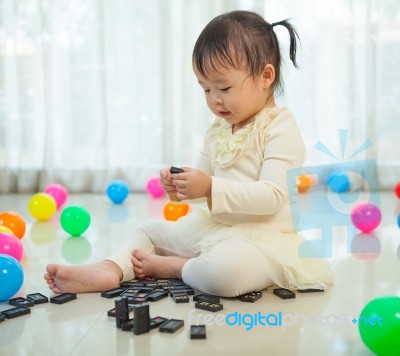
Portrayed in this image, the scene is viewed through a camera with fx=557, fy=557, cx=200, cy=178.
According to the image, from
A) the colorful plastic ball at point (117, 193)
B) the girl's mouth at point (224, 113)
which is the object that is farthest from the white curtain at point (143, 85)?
the girl's mouth at point (224, 113)

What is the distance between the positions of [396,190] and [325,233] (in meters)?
0.74

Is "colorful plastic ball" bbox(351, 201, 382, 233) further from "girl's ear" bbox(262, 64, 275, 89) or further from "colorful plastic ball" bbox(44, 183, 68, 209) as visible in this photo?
"colorful plastic ball" bbox(44, 183, 68, 209)

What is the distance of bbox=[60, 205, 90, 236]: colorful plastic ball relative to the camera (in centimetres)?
174

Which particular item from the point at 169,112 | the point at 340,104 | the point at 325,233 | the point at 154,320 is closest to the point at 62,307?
the point at 154,320

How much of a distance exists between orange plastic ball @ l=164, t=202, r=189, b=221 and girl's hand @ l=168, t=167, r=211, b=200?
0.75m

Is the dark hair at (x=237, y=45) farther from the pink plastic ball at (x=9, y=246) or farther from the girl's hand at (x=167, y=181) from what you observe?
the pink plastic ball at (x=9, y=246)

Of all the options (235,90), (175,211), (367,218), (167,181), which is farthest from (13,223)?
(367,218)

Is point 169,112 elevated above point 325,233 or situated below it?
above

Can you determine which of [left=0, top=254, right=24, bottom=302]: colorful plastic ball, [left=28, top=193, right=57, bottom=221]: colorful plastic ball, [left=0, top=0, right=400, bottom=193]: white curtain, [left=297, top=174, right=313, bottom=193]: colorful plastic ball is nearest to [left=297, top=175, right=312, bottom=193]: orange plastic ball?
[left=297, top=174, right=313, bottom=193]: colorful plastic ball

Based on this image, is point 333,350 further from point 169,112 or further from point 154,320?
point 169,112

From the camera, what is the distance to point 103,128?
2.68 m

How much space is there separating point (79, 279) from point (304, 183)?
1.55 m

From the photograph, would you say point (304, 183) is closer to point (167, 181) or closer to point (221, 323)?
point (167, 181)

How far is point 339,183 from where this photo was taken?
96.2 inches
